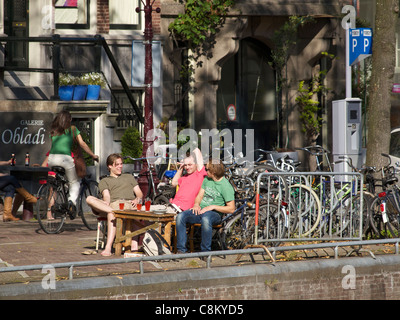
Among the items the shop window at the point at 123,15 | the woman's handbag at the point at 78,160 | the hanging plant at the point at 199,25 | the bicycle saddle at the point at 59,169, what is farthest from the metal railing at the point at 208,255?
the shop window at the point at 123,15

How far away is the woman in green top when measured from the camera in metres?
13.0

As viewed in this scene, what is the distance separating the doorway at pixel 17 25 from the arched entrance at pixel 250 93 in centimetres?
526

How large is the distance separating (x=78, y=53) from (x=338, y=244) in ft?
35.0

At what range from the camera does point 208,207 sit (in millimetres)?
10711

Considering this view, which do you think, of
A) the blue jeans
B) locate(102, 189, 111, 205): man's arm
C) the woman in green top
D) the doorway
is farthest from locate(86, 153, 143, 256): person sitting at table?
the doorway

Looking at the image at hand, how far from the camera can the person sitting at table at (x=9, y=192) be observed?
1391cm

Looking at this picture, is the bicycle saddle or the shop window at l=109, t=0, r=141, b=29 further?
the shop window at l=109, t=0, r=141, b=29

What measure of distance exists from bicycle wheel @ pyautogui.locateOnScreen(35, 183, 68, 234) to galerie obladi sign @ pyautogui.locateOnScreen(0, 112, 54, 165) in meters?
2.91

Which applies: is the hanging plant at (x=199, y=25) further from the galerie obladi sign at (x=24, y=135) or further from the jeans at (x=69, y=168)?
the jeans at (x=69, y=168)

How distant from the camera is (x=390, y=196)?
12.4 m

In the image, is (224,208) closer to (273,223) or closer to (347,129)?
(273,223)

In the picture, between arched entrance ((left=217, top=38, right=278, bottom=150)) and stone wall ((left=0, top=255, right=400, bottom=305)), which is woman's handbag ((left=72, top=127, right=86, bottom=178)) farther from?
arched entrance ((left=217, top=38, right=278, bottom=150))

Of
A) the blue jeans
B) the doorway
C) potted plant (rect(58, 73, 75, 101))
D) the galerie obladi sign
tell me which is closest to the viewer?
the blue jeans
